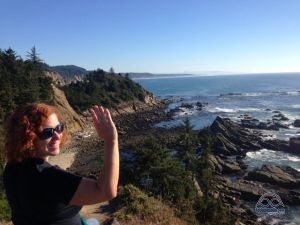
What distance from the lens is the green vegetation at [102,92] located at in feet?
222

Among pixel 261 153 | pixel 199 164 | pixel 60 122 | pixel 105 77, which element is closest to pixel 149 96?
pixel 105 77

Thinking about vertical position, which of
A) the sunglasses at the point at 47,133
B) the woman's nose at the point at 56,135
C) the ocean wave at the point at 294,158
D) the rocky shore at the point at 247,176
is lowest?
the ocean wave at the point at 294,158

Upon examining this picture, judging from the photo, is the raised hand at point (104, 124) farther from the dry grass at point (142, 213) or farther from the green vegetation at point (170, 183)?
the green vegetation at point (170, 183)

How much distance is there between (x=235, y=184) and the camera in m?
33.7

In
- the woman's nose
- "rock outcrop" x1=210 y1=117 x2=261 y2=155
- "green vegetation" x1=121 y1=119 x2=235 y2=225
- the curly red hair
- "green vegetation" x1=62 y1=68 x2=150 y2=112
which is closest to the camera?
the curly red hair

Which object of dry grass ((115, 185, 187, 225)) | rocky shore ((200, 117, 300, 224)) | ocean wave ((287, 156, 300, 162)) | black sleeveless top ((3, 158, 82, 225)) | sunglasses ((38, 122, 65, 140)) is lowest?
ocean wave ((287, 156, 300, 162))

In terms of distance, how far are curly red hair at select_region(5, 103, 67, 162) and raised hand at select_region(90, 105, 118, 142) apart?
0.38 m

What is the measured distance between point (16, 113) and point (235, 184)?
3279 centimetres

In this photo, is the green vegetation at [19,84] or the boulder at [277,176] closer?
the boulder at [277,176]

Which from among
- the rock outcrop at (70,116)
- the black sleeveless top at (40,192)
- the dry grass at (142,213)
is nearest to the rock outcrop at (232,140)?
the rock outcrop at (70,116)

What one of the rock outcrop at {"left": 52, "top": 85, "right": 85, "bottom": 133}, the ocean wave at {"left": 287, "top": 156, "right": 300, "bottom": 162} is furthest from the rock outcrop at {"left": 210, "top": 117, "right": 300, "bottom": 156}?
the rock outcrop at {"left": 52, "top": 85, "right": 85, "bottom": 133}

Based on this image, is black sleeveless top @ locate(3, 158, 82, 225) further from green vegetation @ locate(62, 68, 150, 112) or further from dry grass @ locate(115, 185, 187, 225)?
green vegetation @ locate(62, 68, 150, 112)

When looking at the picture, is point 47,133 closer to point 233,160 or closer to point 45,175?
point 45,175

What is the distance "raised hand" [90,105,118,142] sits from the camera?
9.11 feet
